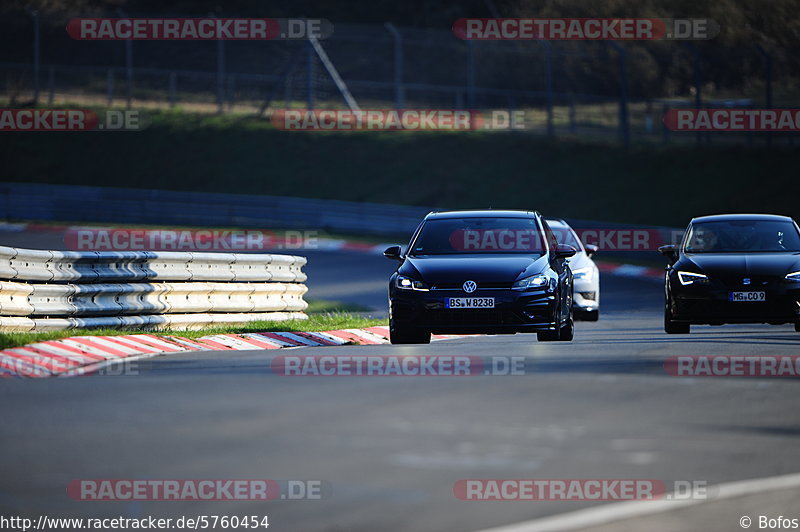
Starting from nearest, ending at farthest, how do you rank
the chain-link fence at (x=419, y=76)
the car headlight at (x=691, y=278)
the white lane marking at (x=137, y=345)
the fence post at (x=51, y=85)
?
the white lane marking at (x=137, y=345) → the car headlight at (x=691, y=278) → the chain-link fence at (x=419, y=76) → the fence post at (x=51, y=85)

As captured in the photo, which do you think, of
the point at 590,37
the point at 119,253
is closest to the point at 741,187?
the point at 590,37

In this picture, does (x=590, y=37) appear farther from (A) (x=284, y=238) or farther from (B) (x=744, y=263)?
(B) (x=744, y=263)

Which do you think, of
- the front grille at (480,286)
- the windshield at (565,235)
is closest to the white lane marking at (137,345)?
the front grille at (480,286)

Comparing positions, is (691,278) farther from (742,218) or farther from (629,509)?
(629,509)

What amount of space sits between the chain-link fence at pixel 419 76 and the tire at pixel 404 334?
79.1 feet

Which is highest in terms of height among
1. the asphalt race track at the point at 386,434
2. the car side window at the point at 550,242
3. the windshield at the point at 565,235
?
the windshield at the point at 565,235

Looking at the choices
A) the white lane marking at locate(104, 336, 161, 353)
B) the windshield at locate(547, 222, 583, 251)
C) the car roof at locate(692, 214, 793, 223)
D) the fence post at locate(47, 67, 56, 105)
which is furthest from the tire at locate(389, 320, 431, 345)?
the fence post at locate(47, 67, 56, 105)

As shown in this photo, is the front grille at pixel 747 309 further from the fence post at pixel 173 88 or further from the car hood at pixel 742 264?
the fence post at pixel 173 88

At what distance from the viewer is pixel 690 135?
42750mm

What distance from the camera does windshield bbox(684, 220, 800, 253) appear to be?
18.0 m

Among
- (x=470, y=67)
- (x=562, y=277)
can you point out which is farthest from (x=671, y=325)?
(x=470, y=67)

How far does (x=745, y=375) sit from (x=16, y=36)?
1788 inches

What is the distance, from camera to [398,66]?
4362 centimetres

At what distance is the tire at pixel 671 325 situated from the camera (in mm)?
17609
